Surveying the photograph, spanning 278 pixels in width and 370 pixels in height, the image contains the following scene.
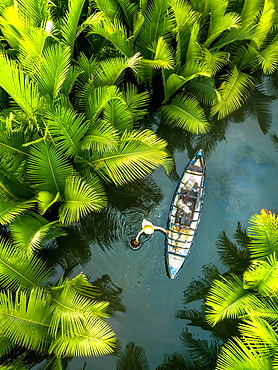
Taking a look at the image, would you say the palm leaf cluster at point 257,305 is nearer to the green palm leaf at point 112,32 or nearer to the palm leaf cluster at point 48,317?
the palm leaf cluster at point 48,317

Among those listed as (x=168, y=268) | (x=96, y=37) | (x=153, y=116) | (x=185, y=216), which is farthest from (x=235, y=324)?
(x=96, y=37)

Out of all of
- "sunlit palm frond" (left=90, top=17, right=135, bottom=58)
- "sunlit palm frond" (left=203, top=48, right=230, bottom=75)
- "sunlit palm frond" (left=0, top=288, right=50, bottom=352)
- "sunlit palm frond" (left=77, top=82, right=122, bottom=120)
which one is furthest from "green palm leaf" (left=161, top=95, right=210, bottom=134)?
"sunlit palm frond" (left=0, top=288, right=50, bottom=352)

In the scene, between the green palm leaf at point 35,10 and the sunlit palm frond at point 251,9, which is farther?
the sunlit palm frond at point 251,9

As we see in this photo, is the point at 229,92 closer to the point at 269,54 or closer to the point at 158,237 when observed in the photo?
the point at 269,54

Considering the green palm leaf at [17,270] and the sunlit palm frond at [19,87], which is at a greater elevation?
the sunlit palm frond at [19,87]

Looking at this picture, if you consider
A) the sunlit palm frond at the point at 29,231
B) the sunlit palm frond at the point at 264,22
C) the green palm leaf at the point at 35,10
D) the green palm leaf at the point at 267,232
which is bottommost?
the sunlit palm frond at the point at 29,231

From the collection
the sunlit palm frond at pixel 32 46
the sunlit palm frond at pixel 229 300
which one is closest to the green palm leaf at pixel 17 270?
the sunlit palm frond at pixel 229 300

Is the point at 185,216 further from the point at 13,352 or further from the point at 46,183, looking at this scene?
the point at 13,352

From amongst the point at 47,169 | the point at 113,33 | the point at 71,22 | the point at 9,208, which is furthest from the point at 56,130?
the point at 71,22
